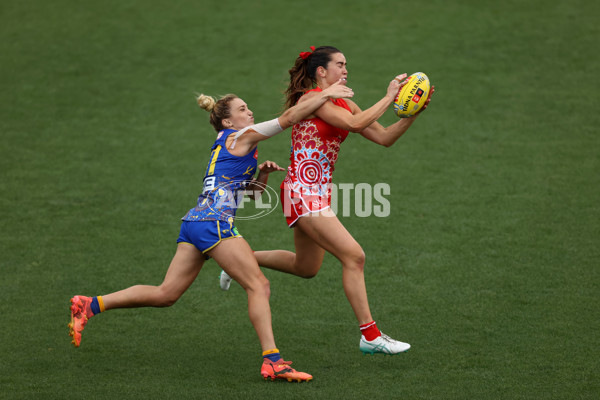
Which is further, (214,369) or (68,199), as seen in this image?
(68,199)

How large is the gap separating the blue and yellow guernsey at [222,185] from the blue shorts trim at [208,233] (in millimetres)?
40

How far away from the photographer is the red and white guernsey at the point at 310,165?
5434 millimetres

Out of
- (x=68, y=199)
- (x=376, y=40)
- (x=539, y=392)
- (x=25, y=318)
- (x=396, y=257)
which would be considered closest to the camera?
(x=539, y=392)

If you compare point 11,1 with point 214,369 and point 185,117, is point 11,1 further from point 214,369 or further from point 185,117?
point 214,369

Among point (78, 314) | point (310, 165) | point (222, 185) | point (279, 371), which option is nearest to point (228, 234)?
point (222, 185)

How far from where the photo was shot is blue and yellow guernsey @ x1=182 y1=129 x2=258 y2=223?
531 cm

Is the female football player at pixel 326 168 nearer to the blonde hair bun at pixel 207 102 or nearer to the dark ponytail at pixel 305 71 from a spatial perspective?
the dark ponytail at pixel 305 71

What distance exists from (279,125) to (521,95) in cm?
722

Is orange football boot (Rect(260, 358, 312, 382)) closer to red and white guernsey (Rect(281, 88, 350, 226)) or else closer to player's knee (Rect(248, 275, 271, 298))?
player's knee (Rect(248, 275, 271, 298))

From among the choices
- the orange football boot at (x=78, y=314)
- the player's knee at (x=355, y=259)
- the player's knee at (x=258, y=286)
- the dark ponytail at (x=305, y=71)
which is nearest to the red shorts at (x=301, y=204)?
the player's knee at (x=355, y=259)

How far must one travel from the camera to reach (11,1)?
47.9 feet

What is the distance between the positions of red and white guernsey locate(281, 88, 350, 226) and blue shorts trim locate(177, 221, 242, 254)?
1.70 feet

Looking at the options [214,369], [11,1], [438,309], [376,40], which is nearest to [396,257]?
[438,309]

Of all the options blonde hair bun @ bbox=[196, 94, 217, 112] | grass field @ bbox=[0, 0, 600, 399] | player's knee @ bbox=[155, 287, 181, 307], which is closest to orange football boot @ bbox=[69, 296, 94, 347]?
grass field @ bbox=[0, 0, 600, 399]
